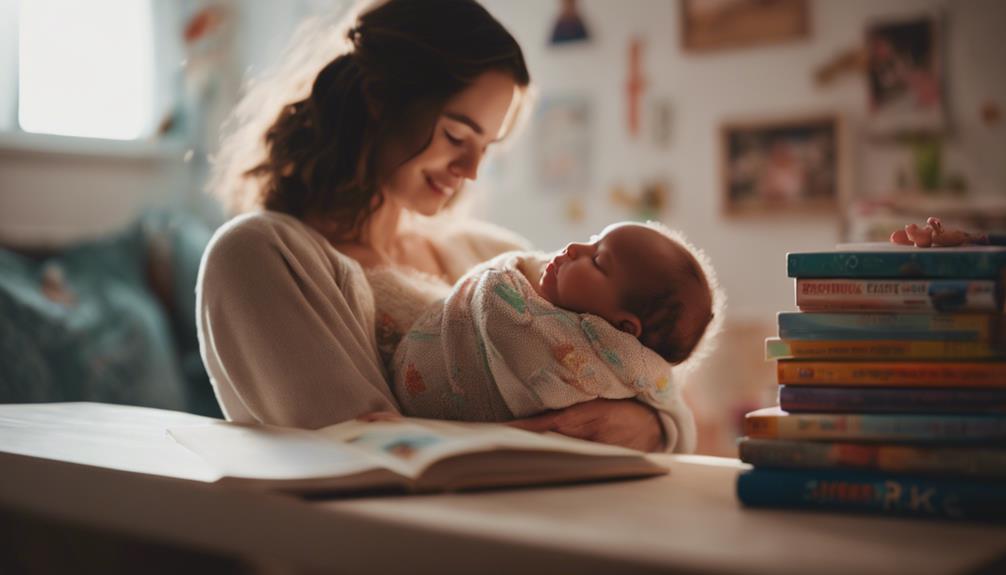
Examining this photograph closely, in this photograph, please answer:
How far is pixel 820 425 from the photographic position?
34.3 inches

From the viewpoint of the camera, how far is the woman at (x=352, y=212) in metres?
1.22

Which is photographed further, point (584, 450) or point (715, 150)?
point (715, 150)

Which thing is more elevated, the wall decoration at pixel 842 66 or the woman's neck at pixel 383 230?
the wall decoration at pixel 842 66

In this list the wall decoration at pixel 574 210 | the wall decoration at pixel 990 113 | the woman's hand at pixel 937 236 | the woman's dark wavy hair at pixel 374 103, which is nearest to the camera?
the woman's hand at pixel 937 236

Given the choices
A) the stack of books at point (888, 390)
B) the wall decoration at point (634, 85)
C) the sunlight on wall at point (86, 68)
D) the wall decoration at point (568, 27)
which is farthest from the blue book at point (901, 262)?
the sunlight on wall at point (86, 68)

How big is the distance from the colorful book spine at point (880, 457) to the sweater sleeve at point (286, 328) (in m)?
0.50

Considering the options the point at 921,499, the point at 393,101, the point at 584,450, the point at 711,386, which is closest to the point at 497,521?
the point at 584,450

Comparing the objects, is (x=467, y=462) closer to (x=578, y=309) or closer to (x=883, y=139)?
(x=578, y=309)

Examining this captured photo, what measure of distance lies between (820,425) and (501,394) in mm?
420

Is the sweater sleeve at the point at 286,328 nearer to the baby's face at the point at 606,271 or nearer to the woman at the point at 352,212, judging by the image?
the woman at the point at 352,212

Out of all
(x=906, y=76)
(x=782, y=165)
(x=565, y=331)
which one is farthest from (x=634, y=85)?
(x=565, y=331)

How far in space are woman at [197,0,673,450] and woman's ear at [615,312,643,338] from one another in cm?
10

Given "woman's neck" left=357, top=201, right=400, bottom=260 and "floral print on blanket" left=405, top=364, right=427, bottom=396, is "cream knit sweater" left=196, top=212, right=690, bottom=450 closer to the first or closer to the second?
"floral print on blanket" left=405, top=364, right=427, bottom=396

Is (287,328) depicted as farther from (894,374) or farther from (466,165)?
(894,374)
